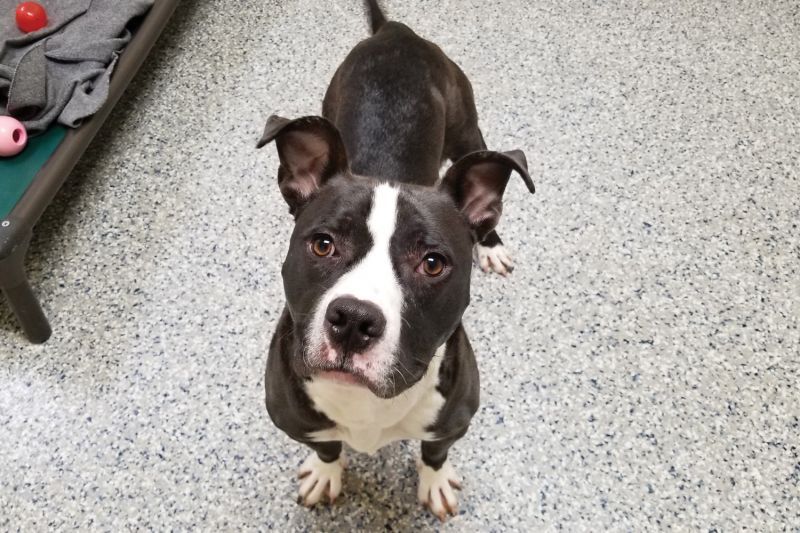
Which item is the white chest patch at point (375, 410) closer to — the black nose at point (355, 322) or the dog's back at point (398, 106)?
the black nose at point (355, 322)

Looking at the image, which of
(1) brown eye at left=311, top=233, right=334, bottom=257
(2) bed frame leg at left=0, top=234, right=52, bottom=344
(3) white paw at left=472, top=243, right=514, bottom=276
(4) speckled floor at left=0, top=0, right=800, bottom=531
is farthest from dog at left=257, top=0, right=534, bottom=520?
(2) bed frame leg at left=0, top=234, right=52, bottom=344

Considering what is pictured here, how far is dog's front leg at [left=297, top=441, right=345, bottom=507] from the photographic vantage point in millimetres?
1696

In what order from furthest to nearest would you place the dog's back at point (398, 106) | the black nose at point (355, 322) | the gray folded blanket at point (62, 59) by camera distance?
the gray folded blanket at point (62, 59), the dog's back at point (398, 106), the black nose at point (355, 322)

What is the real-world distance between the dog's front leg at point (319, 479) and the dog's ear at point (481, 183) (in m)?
0.65

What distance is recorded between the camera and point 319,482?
171 centimetres

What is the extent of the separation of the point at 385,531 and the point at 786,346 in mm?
1256

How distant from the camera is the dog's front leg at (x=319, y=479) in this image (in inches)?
66.8

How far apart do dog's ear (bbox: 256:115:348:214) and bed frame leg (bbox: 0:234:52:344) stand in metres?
0.81

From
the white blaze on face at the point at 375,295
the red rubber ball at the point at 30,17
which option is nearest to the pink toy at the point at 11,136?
the red rubber ball at the point at 30,17

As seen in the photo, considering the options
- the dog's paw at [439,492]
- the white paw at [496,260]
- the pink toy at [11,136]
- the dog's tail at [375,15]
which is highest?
the dog's tail at [375,15]

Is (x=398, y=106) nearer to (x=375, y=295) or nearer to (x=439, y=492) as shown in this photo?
(x=375, y=295)

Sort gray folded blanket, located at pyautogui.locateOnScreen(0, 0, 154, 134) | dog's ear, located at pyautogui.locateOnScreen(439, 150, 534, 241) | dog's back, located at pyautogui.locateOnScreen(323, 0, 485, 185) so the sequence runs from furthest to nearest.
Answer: gray folded blanket, located at pyautogui.locateOnScreen(0, 0, 154, 134) → dog's back, located at pyautogui.locateOnScreen(323, 0, 485, 185) → dog's ear, located at pyautogui.locateOnScreen(439, 150, 534, 241)

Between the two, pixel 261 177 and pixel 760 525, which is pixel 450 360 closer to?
pixel 760 525

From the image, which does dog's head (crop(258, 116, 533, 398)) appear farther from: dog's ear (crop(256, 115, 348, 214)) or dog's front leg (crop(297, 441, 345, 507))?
dog's front leg (crop(297, 441, 345, 507))
